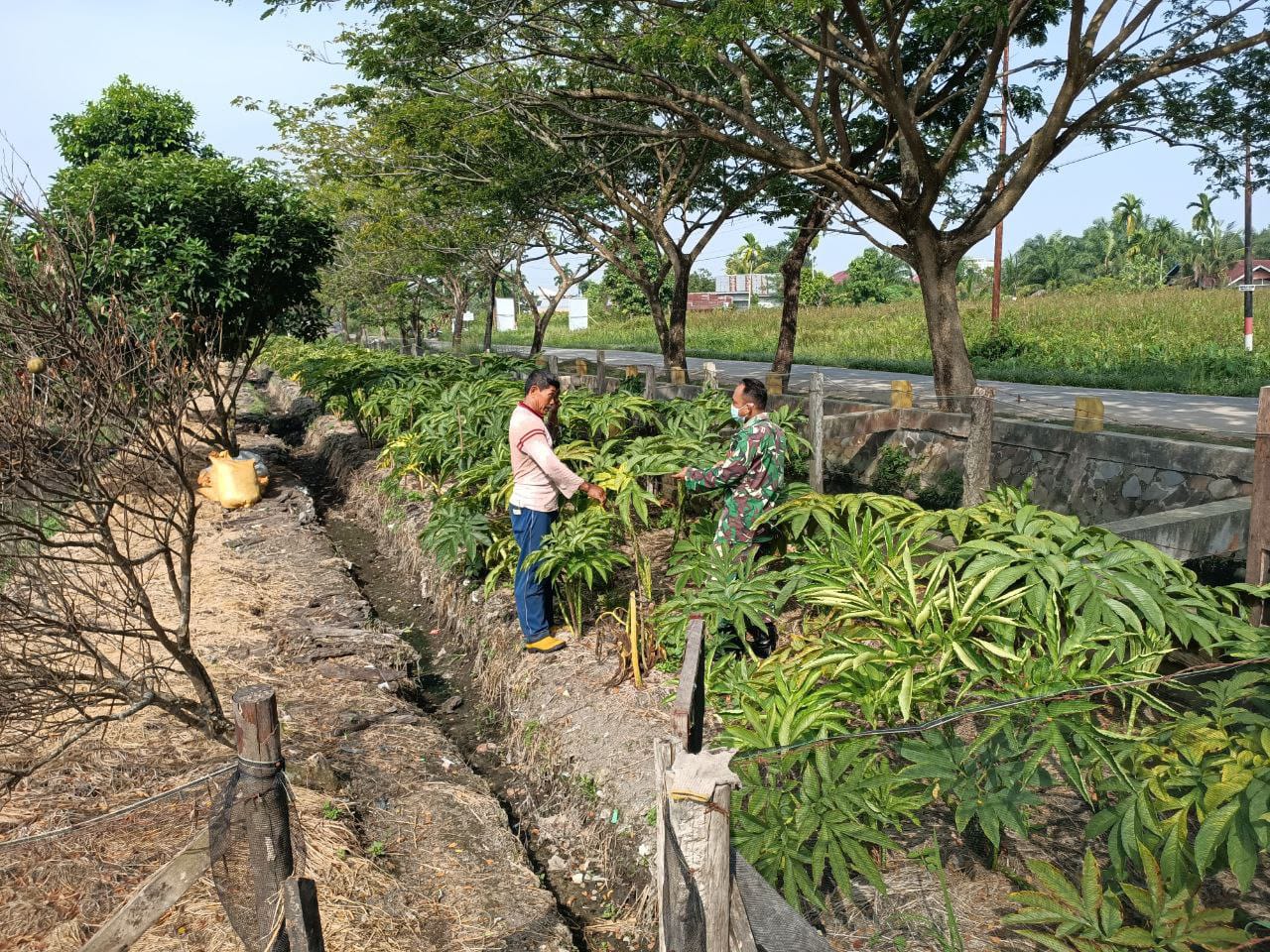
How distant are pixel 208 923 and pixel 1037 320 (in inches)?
1016

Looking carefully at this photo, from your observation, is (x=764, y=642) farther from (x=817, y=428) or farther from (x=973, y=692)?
(x=817, y=428)

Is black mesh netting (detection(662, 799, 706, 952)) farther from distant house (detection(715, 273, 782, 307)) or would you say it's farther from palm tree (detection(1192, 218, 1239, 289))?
distant house (detection(715, 273, 782, 307))

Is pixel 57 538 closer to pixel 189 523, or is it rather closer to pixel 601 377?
pixel 189 523

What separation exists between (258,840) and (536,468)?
3.19 metres

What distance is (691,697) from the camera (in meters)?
2.53

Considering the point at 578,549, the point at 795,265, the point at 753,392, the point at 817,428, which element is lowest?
the point at 578,549

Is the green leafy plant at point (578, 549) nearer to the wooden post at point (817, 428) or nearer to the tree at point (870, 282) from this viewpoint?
the wooden post at point (817, 428)

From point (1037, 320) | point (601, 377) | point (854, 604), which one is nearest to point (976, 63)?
point (601, 377)

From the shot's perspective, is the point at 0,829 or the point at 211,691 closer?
the point at 0,829

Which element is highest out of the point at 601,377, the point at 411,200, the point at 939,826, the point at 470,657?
the point at 411,200

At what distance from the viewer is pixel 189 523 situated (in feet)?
15.9

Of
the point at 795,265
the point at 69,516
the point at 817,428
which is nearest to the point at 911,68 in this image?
the point at 795,265

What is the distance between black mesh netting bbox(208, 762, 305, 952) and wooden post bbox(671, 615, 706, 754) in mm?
1116

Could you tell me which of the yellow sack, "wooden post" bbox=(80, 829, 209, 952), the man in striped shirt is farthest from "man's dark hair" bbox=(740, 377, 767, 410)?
the yellow sack
